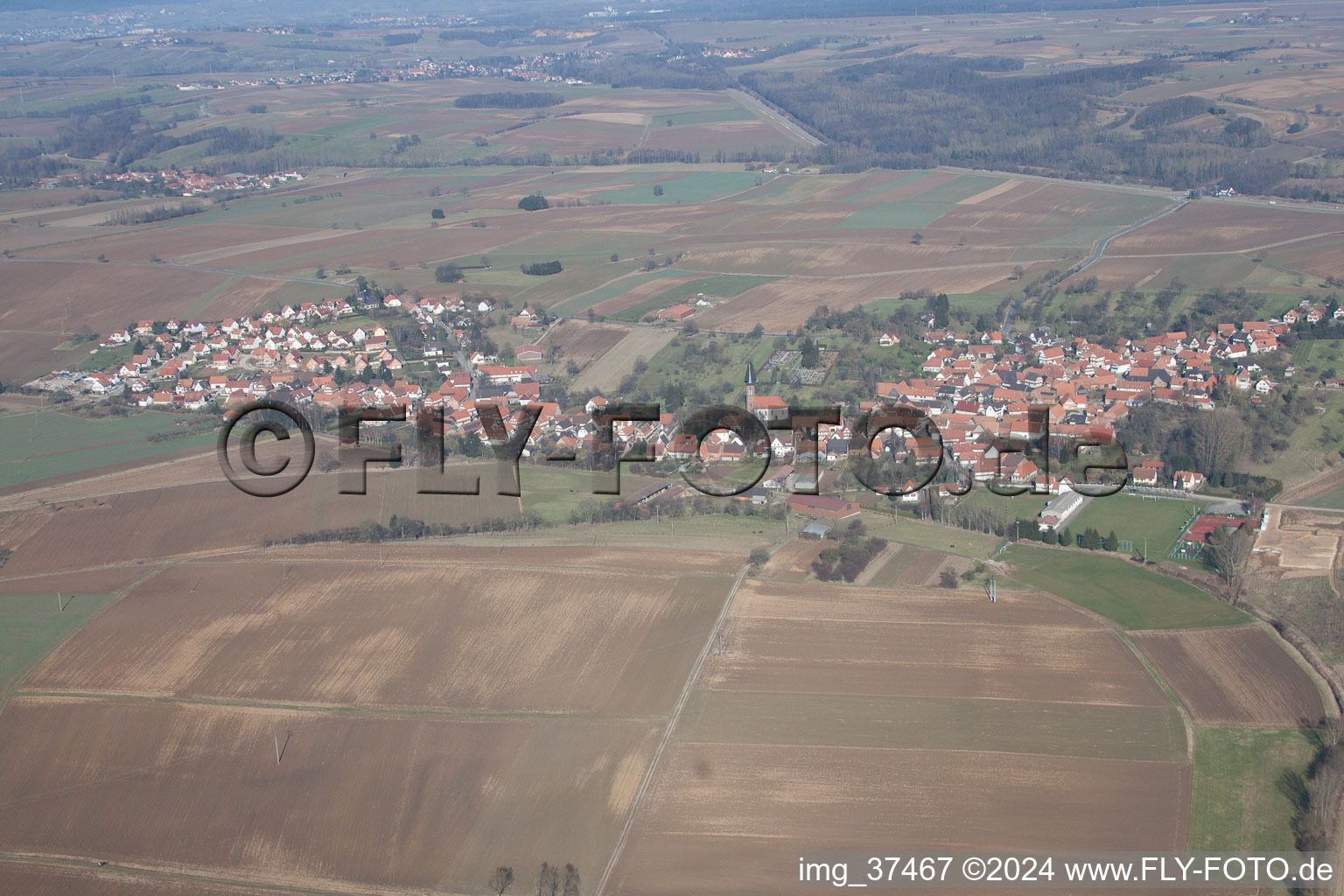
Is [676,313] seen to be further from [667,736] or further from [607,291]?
[667,736]

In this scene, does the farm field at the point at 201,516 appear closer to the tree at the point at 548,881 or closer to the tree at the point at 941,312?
the tree at the point at 548,881

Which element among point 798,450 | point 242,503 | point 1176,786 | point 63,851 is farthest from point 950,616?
point 242,503

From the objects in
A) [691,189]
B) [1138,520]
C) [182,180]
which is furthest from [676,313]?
[182,180]

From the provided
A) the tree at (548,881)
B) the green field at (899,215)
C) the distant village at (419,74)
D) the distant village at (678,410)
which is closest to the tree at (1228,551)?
the distant village at (678,410)

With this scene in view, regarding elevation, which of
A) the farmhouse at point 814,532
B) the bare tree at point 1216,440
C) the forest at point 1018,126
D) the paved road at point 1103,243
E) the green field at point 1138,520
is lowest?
the farmhouse at point 814,532

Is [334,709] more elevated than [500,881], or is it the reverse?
[334,709]

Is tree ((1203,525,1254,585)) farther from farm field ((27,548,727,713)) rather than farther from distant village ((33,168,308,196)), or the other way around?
distant village ((33,168,308,196))

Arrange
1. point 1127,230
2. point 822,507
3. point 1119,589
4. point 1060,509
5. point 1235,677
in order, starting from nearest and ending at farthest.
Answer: point 1235,677
point 1119,589
point 1060,509
point 822,507
point 1127,230
